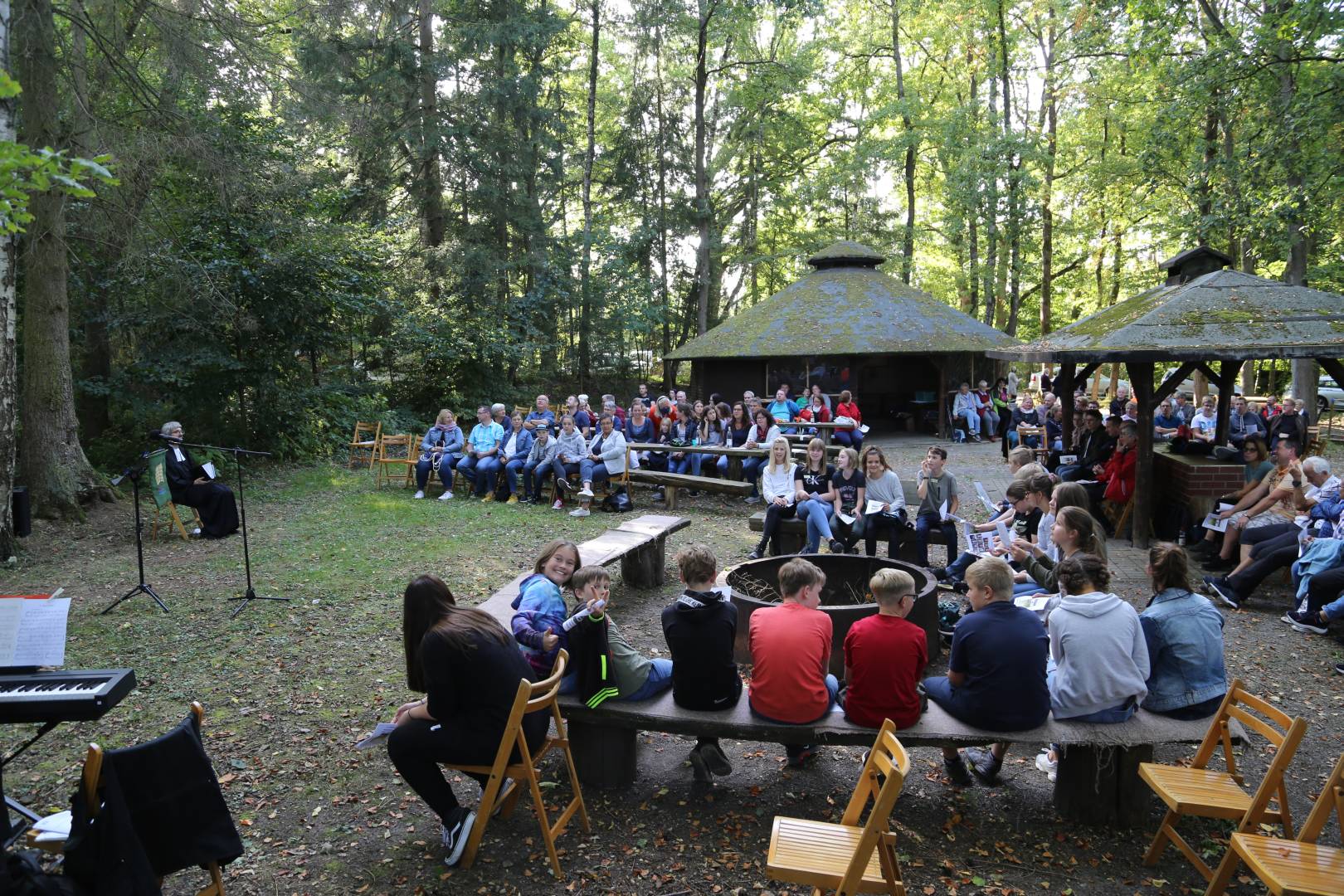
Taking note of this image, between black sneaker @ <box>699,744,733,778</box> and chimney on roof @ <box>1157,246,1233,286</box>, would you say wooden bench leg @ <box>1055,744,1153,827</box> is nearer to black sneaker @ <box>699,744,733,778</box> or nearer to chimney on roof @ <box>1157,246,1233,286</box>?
black sneaker @ <box>699,744,733,778</box>

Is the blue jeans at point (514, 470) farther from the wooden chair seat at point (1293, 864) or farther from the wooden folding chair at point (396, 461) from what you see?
the wooden chair seat at point (1293, 864)

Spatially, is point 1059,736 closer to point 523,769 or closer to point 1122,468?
point 523,769

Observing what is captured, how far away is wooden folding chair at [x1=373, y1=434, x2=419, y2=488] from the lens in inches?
538

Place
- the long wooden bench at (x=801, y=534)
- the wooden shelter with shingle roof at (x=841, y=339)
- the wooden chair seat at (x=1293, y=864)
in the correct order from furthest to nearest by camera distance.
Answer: the wooden shelter with shingle roof at (x=841, y=339) < the long wooden bench at (x=801, y=534) < the wooden chair seat at (x=1293, y=864)

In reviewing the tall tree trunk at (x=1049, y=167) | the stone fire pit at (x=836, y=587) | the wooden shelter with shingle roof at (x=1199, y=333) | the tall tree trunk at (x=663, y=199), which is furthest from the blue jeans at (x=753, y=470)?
the tall tree trunk at (x=1049, y=167)

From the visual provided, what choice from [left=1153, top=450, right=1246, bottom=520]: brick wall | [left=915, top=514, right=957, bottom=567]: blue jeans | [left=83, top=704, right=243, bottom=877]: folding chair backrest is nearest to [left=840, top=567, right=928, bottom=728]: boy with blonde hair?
[left=83, top=704, right=243, bottom=877]: folding chair backrest

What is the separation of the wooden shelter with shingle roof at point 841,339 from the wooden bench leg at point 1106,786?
1583 cm

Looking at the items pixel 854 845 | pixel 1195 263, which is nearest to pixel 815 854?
pixel 854 845

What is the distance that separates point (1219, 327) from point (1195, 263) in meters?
2.17

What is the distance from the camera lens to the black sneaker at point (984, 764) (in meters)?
4.38

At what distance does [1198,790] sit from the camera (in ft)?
11.5

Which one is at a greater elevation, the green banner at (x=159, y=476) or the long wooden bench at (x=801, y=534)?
the green banner at (x=159, y=476)

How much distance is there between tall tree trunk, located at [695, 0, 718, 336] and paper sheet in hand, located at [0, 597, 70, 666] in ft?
75.3

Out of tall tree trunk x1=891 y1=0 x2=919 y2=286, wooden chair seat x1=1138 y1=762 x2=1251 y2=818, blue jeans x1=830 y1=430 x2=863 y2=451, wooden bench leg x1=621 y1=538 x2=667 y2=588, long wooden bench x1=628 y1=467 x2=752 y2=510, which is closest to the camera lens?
wooden chair seat x1=1138 y1=762 x2=1251 y2=818
